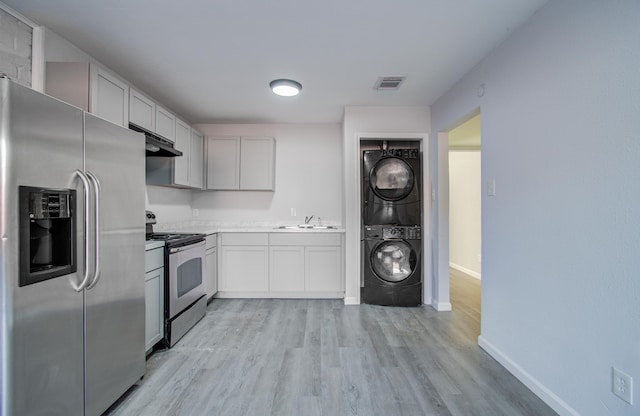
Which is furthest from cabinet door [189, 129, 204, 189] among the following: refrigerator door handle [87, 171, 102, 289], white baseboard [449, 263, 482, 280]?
white baseboard [449, 263, 482, 280]

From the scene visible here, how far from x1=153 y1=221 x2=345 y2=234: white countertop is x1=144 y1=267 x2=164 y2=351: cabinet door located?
1.04 m

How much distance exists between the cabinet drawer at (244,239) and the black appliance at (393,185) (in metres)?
1.35

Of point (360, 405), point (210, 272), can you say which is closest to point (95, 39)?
point (210, 272)

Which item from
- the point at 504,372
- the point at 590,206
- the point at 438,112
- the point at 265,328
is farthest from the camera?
the point at 438,112

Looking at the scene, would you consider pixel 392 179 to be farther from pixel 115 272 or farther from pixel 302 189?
pixel 115 272

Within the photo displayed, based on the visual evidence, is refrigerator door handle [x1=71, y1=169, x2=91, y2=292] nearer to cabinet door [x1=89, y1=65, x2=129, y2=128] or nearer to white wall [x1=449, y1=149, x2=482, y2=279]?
cabinet door [x1=89, y1=65, x2=129, y2=128]

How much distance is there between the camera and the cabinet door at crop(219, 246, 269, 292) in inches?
139

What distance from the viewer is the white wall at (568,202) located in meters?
1.26

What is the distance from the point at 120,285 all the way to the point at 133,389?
29.9 inches

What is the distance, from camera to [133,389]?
5.87ft

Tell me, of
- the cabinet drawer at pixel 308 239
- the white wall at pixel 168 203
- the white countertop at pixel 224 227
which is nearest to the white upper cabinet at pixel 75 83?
the white wall at pixel 168 203

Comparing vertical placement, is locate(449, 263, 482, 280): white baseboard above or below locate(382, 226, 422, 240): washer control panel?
below

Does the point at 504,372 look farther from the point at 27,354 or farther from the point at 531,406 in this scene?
the point at 27,354

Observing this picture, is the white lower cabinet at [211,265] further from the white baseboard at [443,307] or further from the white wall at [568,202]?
the white wall at [568,202]
